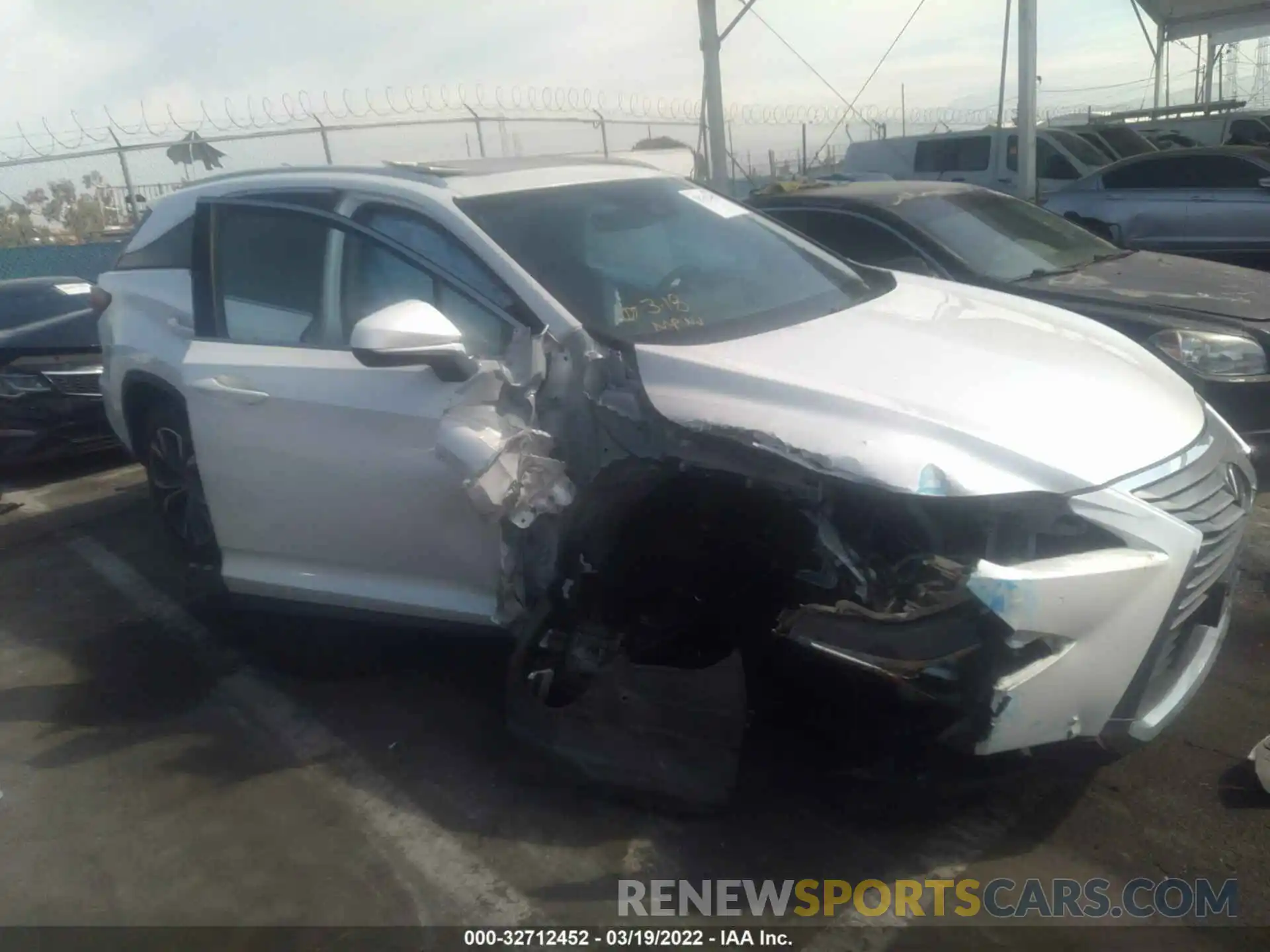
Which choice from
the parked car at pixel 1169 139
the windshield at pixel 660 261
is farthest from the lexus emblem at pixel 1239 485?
the parked car at pixel 1169 139

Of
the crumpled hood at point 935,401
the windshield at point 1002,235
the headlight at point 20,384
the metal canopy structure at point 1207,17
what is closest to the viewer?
the crumpled hood at point 935,401

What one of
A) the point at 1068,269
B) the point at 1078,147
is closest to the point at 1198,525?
the point at 1068,269

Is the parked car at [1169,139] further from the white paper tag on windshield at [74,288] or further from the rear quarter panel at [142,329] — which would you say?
the rear quarter panel at [142,329]

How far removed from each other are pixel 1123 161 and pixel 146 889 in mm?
11291

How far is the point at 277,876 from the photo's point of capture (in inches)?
115

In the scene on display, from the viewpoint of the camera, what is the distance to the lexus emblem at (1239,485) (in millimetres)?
2971

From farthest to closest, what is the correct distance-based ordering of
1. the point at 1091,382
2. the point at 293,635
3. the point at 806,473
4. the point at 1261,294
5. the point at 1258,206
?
1. the point at 1258,206
2. the point at 1261,294
3. the point at 293,635
4. the point at 1091,382
5. the point at 806,473

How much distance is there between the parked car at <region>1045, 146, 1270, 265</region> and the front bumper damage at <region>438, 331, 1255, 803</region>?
8045 mm

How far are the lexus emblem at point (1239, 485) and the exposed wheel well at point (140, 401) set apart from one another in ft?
12.9

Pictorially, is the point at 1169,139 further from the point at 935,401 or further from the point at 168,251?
the point at 935,401

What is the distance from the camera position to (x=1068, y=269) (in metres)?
5.98

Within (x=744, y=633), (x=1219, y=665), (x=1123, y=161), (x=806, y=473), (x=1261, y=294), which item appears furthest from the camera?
(x=1123, y=161)

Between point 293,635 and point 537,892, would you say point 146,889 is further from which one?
point 293,635

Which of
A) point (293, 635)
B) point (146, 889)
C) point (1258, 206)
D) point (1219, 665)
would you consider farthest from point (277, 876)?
point (1258, 206)
